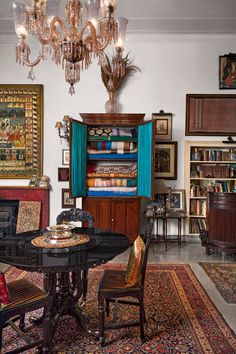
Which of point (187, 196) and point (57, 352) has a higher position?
point (187, 196)

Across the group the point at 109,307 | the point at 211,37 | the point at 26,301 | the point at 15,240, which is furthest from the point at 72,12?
the point at 211,37

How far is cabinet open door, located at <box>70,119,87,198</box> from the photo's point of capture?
476 cm

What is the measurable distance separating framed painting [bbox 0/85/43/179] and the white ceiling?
3.63 ft

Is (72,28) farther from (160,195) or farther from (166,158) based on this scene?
(160,195)

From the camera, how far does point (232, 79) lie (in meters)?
5.34

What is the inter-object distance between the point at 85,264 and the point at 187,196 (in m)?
3.79

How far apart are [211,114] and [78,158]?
2504mm

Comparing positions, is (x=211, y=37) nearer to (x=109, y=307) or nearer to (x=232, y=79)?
(x=232, y=79)

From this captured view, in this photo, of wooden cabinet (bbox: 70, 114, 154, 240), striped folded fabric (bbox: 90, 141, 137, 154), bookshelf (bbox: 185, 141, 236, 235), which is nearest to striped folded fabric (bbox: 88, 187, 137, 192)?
wooden cabinet (bbox: 70, 114, 154, 240)

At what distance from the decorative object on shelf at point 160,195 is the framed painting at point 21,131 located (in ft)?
7.03

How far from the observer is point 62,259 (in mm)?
2016

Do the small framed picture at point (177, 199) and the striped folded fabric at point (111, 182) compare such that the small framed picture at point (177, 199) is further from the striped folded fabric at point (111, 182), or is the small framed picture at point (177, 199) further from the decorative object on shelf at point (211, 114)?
the decorative object on shelf at point (211, 114)

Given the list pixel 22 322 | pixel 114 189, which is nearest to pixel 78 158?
pixel 114 189

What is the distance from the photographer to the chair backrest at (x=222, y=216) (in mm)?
4391
